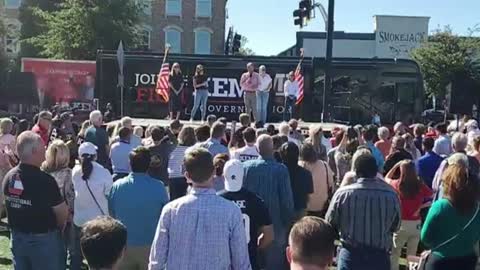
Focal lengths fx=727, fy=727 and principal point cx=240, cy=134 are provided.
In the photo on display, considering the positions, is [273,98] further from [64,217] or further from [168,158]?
[64,217]

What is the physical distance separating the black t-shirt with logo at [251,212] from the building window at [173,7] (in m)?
56.3

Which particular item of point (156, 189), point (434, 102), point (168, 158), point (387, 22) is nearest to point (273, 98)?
point (168, 158)

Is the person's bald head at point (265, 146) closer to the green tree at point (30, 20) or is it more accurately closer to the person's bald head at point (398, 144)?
the person's bald head at point (398, 144)

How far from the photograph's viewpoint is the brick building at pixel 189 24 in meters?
60.9

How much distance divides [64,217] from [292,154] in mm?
2802

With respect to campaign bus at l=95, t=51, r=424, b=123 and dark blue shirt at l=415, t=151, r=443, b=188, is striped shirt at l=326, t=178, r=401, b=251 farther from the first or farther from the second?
campaign bus at l=95, t=51, r=424, b=123

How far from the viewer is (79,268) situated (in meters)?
8.14

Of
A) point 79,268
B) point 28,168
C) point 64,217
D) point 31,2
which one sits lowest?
point 79,268

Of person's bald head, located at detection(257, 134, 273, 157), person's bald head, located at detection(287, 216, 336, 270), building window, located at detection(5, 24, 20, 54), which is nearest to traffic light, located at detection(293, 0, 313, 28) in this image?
person's bald head, located at detection(257, 134, 273, 157)

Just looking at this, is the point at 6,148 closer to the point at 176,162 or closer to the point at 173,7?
the point at 176,162

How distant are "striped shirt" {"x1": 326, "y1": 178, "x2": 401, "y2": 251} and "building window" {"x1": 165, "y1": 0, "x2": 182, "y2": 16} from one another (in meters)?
56.1

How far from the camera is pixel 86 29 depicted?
47.6 m

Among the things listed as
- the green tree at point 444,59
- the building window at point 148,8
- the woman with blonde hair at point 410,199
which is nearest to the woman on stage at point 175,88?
the woman with blonde hair at point 410,199

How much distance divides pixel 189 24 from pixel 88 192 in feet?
179
